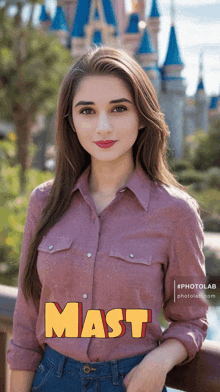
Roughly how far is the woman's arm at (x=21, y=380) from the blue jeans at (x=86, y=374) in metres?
0.09

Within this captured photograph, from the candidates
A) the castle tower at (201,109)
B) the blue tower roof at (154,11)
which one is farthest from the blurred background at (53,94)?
the castle tower at (201,109)

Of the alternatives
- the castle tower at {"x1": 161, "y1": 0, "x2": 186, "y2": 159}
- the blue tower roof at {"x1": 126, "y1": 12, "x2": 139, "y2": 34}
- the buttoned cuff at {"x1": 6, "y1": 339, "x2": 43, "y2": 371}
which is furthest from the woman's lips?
the blue tower roof at {"x1": 126, "y1": 12, "x2": 139, "y2": 34}

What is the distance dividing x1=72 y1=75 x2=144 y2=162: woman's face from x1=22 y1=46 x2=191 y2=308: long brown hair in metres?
0.02

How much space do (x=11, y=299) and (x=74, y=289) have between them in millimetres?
408

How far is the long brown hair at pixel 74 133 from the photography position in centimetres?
126

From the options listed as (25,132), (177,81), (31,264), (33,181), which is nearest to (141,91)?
(31,264)

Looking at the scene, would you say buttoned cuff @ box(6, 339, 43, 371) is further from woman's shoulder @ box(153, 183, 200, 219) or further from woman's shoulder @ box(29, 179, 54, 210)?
woman's shoulder @ box(153, 183, 200, 219)

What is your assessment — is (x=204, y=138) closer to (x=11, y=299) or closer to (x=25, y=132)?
(x=25, y=132)

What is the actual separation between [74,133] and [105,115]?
0.21 metres

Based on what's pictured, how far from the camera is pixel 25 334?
1332mm

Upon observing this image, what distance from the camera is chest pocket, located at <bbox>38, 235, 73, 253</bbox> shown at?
1222mm

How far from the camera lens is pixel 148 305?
1.18 m

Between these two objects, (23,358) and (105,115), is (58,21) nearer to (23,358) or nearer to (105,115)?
(105,115)

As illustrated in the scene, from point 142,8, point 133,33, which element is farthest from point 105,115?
point 142,8
